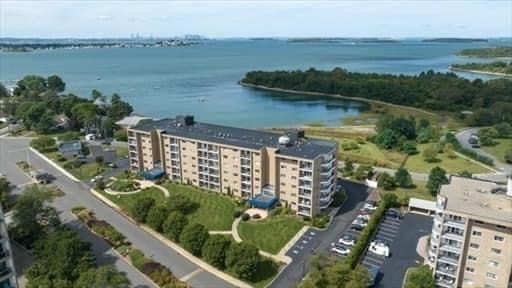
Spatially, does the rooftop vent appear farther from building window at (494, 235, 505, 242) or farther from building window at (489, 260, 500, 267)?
building window at (489, 260, 500, 267)

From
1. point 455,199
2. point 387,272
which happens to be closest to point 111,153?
point 387,272

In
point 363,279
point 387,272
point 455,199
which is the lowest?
point 387,272

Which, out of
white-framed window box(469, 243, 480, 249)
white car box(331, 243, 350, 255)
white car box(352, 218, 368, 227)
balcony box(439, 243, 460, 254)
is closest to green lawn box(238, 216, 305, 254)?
white car box(331, 243, 350, 255)

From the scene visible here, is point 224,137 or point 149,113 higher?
point 224,137

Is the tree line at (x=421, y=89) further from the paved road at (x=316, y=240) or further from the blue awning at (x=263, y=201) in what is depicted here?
the blue awning at (x=263, y=201)

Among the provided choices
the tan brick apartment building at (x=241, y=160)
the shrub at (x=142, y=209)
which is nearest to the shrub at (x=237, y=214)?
the tan brick apartment building at (x=241, y=160)

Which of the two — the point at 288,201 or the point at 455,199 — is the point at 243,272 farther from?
the point at 455,199

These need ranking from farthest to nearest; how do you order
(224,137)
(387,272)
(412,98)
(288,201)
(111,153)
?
(412,98) → (111,153) → (224,137) → (288,201) → (387,272)
